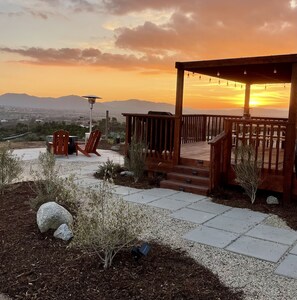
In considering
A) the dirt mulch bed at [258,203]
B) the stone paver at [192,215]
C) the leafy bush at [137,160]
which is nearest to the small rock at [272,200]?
the dirt mulch bed at [258,203]

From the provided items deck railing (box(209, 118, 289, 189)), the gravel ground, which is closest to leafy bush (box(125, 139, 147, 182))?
deck railing (box(209, 118, 289, 189))

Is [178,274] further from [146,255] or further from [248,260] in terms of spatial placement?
[248,260]

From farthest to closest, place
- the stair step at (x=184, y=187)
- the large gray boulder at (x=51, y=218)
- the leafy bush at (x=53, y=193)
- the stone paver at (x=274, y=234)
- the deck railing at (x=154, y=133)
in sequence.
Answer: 1. the deck railing at (x=154, y=133)
2. the stair step at (x=184, y=187)
3. the leafy bush at (x=53, y=193)
4. the stone paver at (x=274, y=234)
5. the large gray boulder at (x=51, y=218)

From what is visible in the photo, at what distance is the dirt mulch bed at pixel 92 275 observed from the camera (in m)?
2.81

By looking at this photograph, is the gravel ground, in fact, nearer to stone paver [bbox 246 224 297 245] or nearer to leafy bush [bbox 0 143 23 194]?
stone paver [bbox 246 224 297 245]

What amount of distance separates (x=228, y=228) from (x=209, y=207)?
1.02 m

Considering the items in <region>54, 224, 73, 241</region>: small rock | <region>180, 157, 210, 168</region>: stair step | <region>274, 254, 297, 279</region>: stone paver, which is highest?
<region>180, 157, 210, 168</region>: stair step

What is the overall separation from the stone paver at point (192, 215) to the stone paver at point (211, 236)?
0.34 m

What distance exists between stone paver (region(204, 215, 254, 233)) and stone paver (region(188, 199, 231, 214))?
0.36 metres

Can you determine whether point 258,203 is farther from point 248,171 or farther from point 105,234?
point 105,234

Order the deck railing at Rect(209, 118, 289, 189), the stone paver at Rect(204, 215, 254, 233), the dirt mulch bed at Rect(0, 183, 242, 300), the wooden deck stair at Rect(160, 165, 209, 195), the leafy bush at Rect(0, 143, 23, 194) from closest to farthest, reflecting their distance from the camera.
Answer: the dirt mulch bed at Rect(0, 183, 242, 300) < the stone paver at Rect(204, 215, 254, 233) < the leafy bush at Rect(0, 143, 23, 194) < the deck railing at Rect(209, 118, 289, 189) < the wooden deck stair at Rect(160, 165, 209, 195)

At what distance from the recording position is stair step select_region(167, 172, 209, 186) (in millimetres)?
6742

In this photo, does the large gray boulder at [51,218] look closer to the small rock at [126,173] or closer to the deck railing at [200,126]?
the small rock at [126,173]

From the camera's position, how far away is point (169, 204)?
5.75 meters
